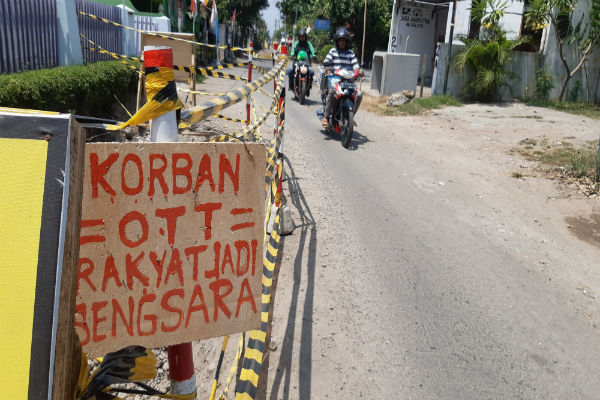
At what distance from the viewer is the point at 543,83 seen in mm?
14641

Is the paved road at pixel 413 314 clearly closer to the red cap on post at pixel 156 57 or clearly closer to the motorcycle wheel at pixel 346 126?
the red cap on post at pixel 156 57

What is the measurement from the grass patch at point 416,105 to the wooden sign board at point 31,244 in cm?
1259

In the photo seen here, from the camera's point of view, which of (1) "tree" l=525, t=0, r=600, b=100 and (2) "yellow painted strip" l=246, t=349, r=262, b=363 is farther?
(1) "tree" l=525, t=0, r=600, b=100

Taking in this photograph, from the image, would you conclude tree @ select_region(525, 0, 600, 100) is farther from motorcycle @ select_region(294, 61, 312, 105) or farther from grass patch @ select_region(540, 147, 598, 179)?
grass patch @ select_region(540, 147, 598, 179)

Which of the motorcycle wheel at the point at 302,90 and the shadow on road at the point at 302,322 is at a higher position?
the motorcycle wheel at the point at 302,90

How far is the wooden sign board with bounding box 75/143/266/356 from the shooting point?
150cm

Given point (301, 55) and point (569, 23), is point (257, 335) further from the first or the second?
point (569, 23)

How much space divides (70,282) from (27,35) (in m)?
7.28

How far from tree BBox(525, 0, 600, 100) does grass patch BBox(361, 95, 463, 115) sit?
2.95 meters

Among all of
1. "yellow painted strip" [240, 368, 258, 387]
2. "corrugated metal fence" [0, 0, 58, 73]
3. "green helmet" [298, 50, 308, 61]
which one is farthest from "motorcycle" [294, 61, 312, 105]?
"yellow painted strip" [240, 368, 258, 387]

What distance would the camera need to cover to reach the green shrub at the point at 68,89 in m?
5.13

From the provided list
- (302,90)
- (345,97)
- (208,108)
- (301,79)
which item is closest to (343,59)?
(345,97)

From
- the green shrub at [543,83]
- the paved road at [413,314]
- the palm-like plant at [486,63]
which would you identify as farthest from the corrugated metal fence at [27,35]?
the green shrub at [543,83]

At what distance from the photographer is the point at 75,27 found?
8.70 m
